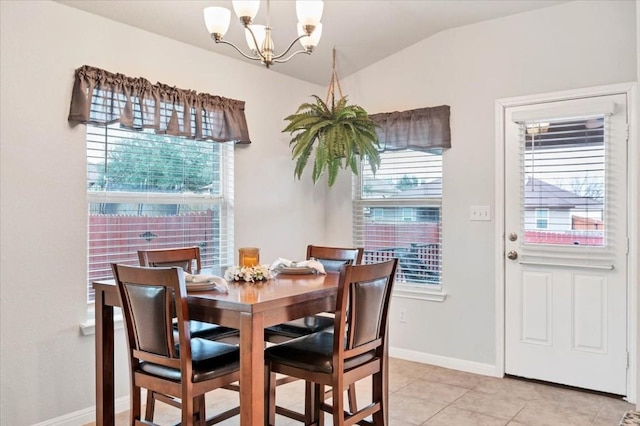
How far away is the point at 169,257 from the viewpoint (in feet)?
9.65

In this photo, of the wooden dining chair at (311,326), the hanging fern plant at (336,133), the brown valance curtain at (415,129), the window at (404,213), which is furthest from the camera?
the window at (404,213)

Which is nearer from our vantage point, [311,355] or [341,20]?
[311,355]

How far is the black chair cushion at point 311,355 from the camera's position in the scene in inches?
86.5

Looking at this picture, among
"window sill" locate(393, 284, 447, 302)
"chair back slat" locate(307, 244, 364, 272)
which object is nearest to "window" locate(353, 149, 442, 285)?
"window sill" locate(393, 284, 447, 302)

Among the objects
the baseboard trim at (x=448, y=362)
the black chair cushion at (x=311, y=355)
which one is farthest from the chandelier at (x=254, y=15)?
the baseboard trim at (x=448, y=362)

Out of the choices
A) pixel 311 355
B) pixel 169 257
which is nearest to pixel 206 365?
pixel 311 355

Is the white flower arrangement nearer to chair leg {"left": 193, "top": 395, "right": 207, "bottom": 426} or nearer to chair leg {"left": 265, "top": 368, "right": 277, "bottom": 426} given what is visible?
chair leg {"left": 265, "top": 368, "right": 277, "bottom": 426}

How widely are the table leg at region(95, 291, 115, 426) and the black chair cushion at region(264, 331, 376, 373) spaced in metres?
0.79

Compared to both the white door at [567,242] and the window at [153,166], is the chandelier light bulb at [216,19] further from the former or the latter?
the white door at [567,242]

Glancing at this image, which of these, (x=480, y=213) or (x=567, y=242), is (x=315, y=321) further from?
(x=567, y=242)

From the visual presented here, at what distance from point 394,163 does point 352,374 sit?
245 centimetres

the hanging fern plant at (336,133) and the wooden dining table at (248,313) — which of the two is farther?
the hanging fern plant at (336,133)

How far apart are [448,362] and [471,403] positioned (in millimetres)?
737

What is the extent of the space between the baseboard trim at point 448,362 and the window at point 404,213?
1.90ft
